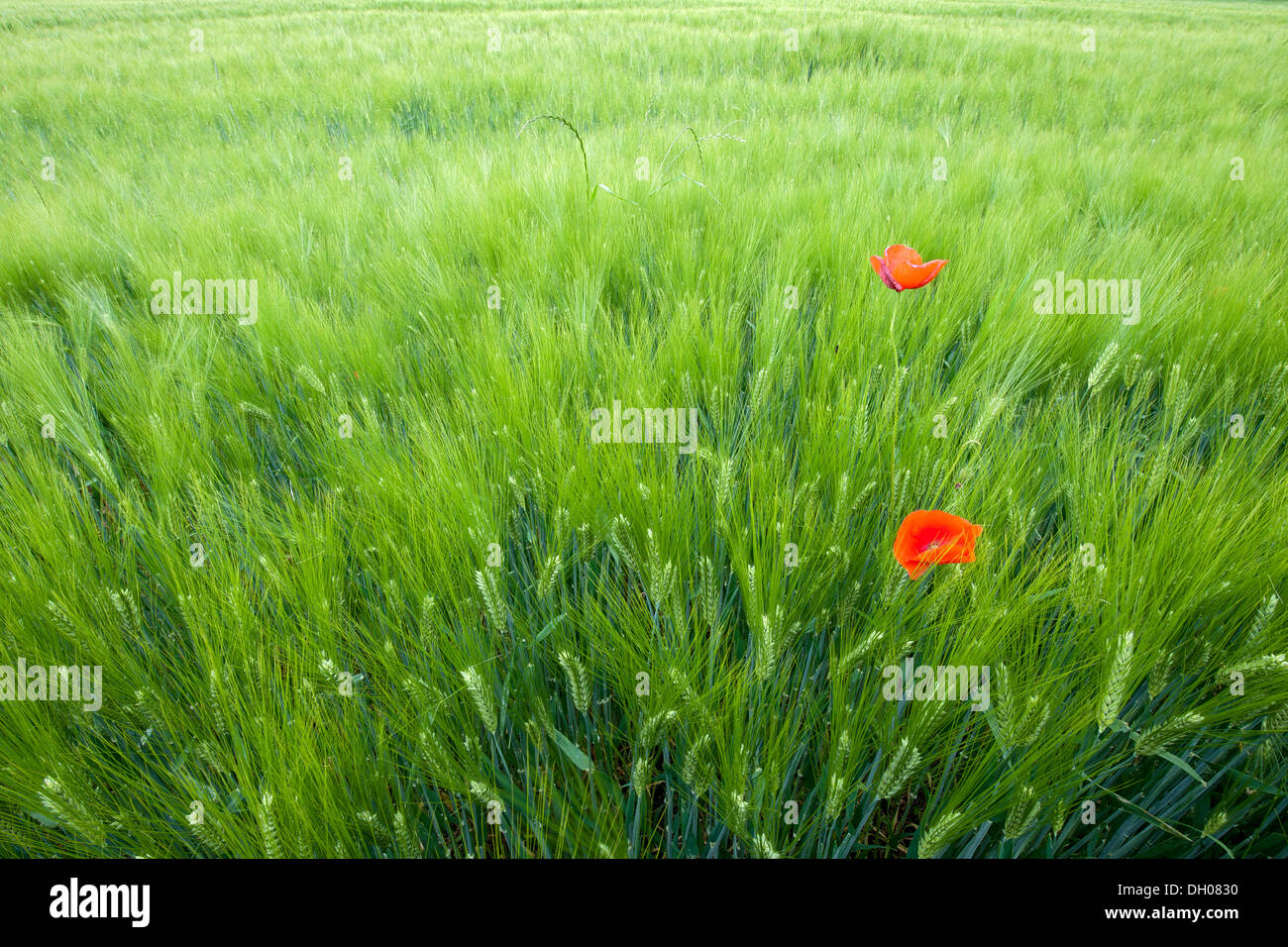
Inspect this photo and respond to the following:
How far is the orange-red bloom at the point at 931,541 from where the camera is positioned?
0.62m

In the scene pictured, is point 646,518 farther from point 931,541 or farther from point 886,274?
point 886,274

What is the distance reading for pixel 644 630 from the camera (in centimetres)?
70

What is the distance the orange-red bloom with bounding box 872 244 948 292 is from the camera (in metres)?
1.09

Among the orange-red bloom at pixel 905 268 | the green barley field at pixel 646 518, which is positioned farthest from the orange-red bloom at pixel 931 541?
the orange-red bloom at pixel 905 268

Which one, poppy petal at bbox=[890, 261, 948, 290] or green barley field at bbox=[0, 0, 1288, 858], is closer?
green barley field at bbox=[0, 0, 1288, 858]

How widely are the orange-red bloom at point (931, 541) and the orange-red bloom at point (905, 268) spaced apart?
0.61 meters

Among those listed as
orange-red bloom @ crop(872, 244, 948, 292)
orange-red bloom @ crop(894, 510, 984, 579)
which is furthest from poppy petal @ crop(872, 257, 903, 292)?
orange-red bloom @ crop(894, 510, 984, 579)

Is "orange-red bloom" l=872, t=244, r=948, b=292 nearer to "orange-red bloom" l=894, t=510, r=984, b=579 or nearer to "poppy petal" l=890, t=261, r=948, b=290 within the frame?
"poppy petal" l=890, t=261, r=948, b=290

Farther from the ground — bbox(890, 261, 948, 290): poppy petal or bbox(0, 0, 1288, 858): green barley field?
bbox(890, 261, 948, 290): poppy petal

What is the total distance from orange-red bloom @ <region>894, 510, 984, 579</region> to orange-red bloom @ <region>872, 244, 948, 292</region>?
61 centimetres

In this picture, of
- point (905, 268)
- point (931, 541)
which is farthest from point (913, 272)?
point (931, 541)

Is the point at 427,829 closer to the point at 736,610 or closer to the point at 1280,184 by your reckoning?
the point at 736,610

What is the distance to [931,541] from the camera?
67 centimetres

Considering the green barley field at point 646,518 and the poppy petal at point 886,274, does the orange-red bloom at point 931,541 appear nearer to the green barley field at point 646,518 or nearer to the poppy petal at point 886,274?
the green barley field at point 646,518
